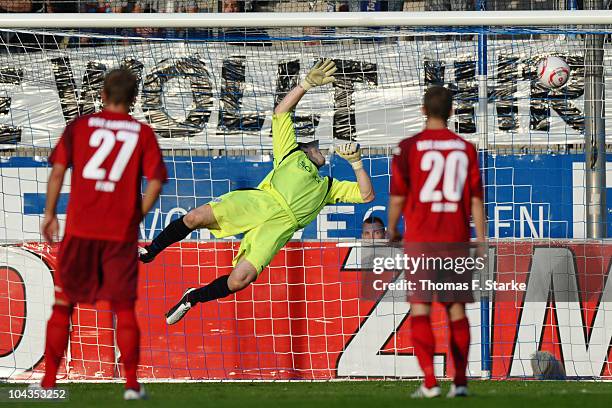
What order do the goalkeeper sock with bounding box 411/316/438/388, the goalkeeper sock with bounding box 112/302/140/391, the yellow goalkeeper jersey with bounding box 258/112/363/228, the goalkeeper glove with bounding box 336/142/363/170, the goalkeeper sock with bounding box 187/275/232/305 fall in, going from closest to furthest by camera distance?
the goalkeeper sock with bounding box 112/302/140/391 → the goalkeeper sock with bounding box 411/316/438/388 → the goalkeeper glove with bounding box 336/142/363/170 → the goalkeeper sock with bounding box 187/275/232/305 → the yellow goalkeeper jersey with bounding box 258/112/363/228

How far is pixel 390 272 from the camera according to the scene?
10.4 m

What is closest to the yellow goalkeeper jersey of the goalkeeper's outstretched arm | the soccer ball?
the goalkeeper's outstretched arm

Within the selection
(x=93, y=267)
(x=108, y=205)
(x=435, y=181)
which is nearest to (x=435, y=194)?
(x=435, y=181)

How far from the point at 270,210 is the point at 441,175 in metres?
3.68

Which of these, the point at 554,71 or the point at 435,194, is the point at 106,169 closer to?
the point at 435,194

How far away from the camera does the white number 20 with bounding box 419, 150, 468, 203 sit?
6176mm

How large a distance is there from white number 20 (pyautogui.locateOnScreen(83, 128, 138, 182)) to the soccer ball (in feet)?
17.9

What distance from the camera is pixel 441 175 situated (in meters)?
6.17

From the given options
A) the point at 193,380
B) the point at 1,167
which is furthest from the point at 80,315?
the point at 1,167

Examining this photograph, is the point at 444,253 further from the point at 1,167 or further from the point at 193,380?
the point at 1,167

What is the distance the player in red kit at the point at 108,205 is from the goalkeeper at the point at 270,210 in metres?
3.50

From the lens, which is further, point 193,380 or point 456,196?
point 193,380

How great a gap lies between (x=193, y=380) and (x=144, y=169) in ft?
14.9

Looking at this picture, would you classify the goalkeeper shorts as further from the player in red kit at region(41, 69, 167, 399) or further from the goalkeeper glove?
the player in red kit at region(41, 69, 167, 399)
